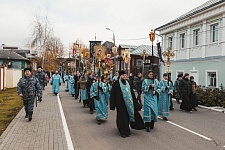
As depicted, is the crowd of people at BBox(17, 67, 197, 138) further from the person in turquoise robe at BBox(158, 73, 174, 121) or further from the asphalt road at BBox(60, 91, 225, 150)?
the asphalt road at BBox(60, 91, 225, 150)

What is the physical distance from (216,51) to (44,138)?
540 inches

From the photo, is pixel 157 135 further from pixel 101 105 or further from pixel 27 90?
pixel 27 90

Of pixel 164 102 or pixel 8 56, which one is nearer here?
pixel 164 102

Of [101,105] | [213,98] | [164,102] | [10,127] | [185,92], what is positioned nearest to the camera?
[10,127]

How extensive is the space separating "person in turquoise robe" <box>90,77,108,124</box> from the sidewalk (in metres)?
1.30

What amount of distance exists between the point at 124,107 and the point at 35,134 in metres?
2.59

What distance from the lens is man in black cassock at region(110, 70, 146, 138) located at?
7.09 meters

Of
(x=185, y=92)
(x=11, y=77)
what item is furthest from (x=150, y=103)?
(x=11, y=77)

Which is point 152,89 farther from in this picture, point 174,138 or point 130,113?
point 174,138

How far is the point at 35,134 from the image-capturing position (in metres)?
7.27

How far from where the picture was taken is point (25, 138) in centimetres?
685

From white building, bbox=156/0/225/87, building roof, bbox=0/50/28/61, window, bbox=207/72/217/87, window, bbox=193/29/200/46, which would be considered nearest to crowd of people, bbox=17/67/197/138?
white building, bbox=156/0/225/87

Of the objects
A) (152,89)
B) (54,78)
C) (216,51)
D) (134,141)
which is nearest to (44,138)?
(134,141)

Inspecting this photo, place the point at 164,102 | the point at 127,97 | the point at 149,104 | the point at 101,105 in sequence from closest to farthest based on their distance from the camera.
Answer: the point at 127,97
the point at 149,104
the point at 101,105
the point at 164,102
